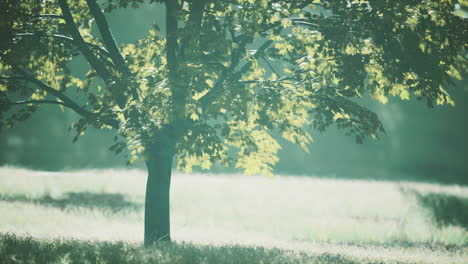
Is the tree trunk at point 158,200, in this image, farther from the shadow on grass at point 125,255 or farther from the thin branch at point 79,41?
the thin branch at point 79,41

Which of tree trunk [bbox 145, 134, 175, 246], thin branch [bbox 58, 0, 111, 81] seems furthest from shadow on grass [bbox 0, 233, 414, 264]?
thin branch [bbox 58, 0, 111, 81]

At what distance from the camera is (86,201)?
2134cm

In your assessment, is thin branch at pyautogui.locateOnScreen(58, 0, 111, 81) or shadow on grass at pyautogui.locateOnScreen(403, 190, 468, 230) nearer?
thin branch at pyautogui.locateOnScreen(58, 0, 111, 81)

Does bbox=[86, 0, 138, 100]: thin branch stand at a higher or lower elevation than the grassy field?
higher

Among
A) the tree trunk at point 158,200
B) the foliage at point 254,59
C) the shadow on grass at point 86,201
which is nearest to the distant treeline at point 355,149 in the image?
the shadow on grass at point 86,201

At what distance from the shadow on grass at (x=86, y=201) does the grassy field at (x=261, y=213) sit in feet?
0.14

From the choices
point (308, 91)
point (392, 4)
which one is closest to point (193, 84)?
point (308, 91)

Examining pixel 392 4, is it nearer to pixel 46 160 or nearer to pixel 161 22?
pixel 46 160

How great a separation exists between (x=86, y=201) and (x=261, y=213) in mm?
8069

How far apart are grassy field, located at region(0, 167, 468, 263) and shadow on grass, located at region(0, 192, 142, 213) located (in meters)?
0.04

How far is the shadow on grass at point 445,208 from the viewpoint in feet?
68.6

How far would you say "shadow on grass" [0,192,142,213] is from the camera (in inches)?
797

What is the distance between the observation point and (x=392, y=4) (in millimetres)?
9000

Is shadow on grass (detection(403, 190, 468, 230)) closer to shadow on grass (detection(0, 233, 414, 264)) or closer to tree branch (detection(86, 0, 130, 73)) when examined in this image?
shadow on grass (detection(0, 233, 414, 264))
